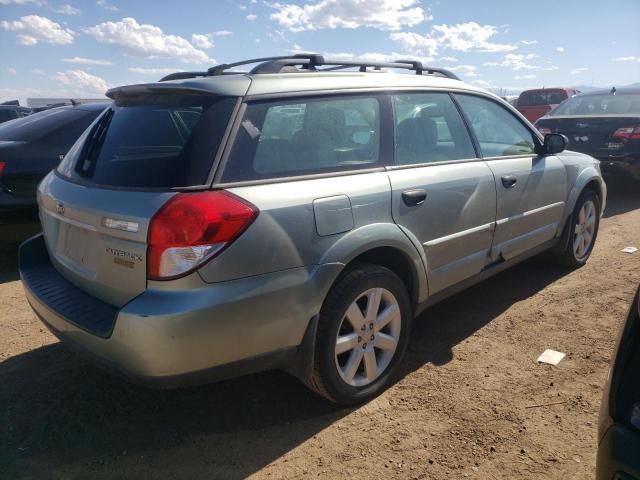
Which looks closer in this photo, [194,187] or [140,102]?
[194,187]

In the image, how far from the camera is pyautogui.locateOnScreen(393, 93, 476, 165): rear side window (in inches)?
121

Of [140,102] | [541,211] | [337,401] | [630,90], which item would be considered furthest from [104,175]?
[630,90]

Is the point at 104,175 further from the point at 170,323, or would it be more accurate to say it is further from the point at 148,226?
the point at 170,323

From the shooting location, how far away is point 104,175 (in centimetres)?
250

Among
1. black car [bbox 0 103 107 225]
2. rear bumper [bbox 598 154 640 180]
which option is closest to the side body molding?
black car [bbox 0 103 107 225]

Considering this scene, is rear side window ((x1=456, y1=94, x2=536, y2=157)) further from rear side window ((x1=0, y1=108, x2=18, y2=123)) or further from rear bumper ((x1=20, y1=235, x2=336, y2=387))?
rear side window ((x1=0, y1=108, x2=18, y2=123))

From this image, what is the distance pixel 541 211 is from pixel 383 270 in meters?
1.94

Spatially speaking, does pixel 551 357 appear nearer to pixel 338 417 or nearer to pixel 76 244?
pixel 338 417

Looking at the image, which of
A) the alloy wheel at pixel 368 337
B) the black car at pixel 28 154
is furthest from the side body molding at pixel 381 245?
the black car at pixel 28 154

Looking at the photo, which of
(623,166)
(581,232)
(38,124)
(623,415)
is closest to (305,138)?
(623,415)

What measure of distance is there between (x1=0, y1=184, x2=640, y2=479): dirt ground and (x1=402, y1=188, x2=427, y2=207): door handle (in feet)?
3.32

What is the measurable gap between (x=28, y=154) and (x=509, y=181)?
4.15 meters

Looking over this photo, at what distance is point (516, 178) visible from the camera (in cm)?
377

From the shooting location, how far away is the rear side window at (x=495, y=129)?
3.65 metres
